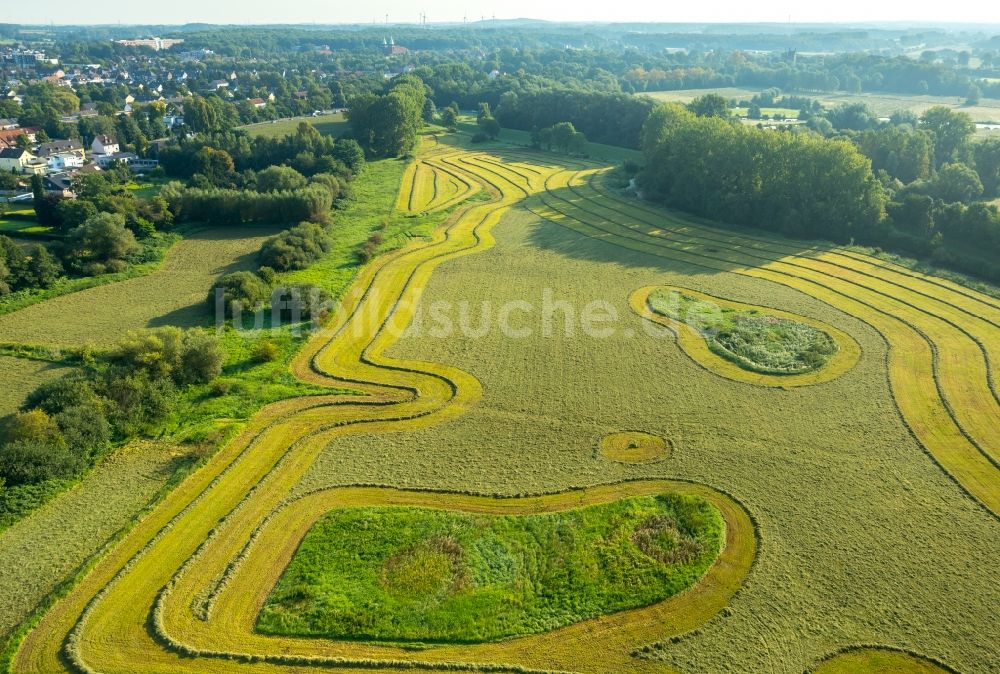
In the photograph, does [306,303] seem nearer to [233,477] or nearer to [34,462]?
[233,477]

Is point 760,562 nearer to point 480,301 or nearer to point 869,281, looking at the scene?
point 480,301

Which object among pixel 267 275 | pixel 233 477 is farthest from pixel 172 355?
pixel 267 275

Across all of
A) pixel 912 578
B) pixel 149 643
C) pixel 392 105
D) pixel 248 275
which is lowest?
pixel 149 643

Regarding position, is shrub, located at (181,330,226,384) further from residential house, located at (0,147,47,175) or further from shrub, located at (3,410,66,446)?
residential house, located at (0,147,47,175)

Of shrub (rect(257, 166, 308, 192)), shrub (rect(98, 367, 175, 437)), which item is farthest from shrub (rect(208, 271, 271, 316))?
shrub (rect(257, 166, 308, 192))

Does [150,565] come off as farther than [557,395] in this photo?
No

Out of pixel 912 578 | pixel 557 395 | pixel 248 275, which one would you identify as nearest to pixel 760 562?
pixel 912 578

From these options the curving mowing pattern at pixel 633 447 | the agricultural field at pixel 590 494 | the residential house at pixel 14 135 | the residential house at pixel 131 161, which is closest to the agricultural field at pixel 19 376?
the agricultural field at pixel 590 494
